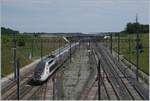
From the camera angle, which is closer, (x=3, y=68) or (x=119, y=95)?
(x=119, y=95)

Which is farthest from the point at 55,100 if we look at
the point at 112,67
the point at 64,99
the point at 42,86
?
the point at 112,67

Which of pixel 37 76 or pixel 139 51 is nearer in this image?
pixel 37 76

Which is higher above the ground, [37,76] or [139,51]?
[139,51]

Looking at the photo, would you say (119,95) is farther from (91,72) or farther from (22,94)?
(91,72)

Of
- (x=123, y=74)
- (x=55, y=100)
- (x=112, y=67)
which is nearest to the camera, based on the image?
(x=55, y=100)

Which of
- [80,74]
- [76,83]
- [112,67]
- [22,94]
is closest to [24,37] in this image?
[112,67]

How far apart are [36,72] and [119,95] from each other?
29.9 ft

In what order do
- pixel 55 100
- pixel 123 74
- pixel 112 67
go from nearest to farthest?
pixel 55 100
pixel 123 74
pixel 112 67

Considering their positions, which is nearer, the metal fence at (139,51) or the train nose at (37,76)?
the train nose at (37,76)

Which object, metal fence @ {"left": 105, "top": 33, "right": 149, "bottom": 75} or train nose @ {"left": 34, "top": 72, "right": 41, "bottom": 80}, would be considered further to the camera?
metal fence @ {"left": 105, "top": 33, "right": 149, "bottom": 75}

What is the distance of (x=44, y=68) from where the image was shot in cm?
3809

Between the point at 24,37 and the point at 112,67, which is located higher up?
the point at 24,37

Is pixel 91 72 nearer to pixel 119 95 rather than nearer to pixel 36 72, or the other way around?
pixel 36 72

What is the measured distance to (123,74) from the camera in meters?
47.7
